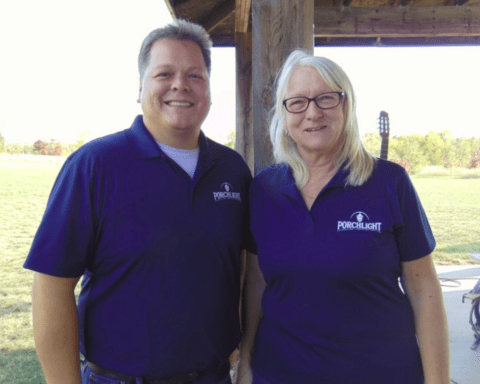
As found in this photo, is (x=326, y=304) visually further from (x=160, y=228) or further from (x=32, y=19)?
(x=32, y=19)

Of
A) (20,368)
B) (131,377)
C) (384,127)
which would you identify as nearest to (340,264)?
(131,377)

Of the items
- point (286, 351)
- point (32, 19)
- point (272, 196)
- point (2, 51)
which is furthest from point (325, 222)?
point (32, 19)

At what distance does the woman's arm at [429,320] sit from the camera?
1426 mm

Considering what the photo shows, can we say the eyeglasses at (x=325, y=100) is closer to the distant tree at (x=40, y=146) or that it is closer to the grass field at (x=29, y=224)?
the grass field at (x=29, y=224)

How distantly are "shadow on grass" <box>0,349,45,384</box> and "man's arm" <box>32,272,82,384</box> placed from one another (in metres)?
3.20

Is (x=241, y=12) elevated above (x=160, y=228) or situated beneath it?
elevated above

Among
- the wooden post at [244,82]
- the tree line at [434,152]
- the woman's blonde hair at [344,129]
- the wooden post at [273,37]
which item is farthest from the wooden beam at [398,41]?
the tree line at [434,152]

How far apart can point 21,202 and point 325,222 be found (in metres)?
12.7

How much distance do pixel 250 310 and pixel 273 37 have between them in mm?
1240

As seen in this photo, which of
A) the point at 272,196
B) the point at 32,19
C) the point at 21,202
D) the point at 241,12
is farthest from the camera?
the point at 32,19

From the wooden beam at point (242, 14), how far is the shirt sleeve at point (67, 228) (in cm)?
285

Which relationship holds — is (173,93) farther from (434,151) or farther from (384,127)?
(434,151)

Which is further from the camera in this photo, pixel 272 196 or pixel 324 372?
pixel 272 196

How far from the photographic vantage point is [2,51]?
1878 centimetres
